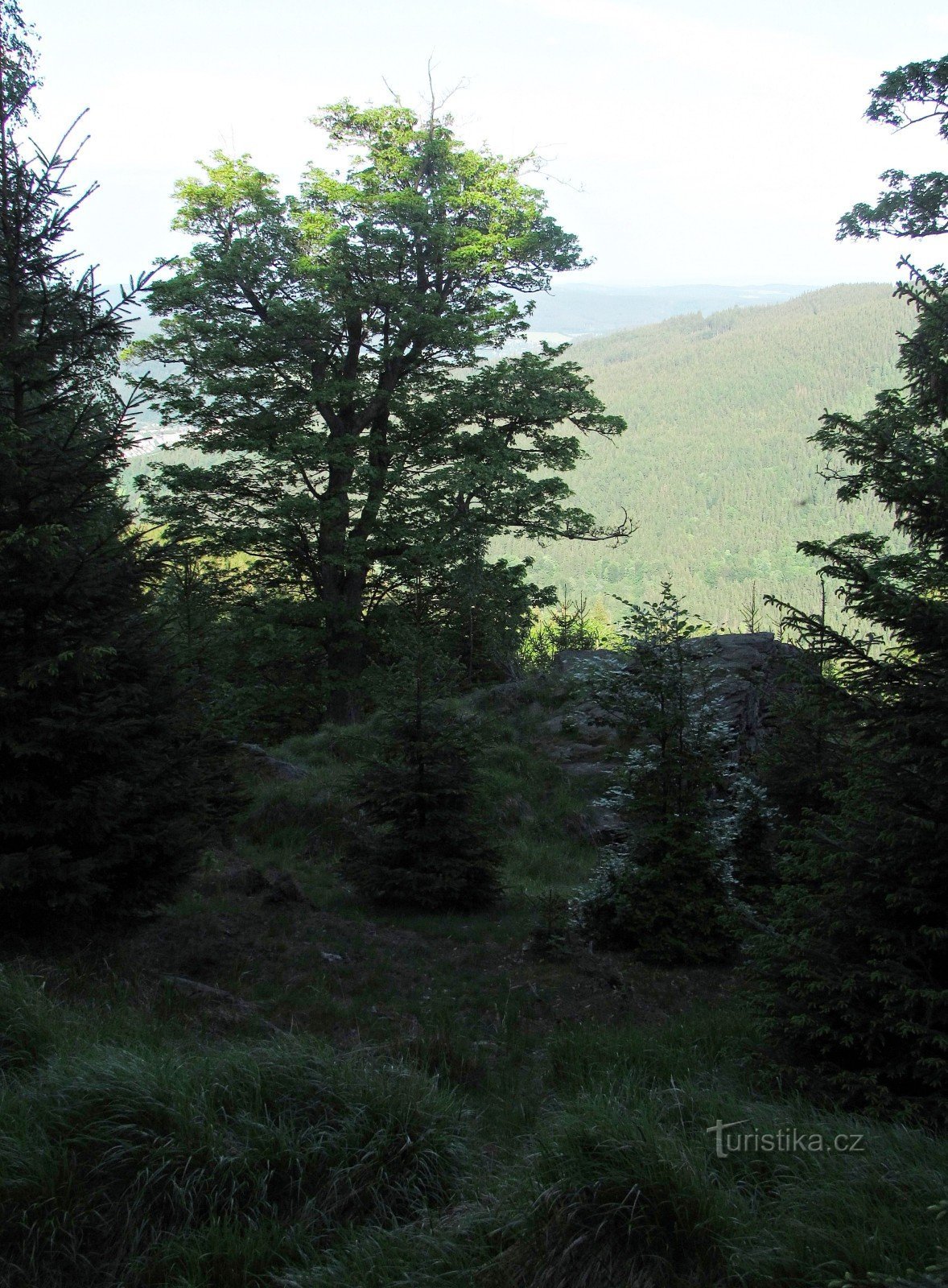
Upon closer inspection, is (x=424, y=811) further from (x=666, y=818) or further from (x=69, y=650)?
(x=69, y=650)

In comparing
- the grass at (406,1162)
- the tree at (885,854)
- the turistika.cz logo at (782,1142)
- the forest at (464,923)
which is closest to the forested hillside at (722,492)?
the forest at (464,923)

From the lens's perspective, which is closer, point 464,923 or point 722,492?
point 464,923

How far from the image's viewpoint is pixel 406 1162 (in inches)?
139

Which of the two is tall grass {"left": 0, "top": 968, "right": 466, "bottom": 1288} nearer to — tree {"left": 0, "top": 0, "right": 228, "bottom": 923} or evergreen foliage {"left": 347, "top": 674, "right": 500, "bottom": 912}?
tree {"left": 0, "top": 0, "right": 228, "bottom": 923}

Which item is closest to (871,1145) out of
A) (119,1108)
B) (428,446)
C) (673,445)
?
(119,1108)

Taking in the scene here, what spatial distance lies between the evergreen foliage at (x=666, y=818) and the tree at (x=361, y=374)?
427 inches

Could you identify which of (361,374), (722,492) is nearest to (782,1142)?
(361,374)

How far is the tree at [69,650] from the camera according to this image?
554 centimetres

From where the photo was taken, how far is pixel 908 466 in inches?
171

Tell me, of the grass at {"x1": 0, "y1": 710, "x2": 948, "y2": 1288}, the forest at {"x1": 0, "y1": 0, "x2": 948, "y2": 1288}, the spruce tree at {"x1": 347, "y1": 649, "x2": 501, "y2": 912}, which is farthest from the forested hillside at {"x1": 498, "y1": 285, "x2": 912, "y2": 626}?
the grass at {"x1": 0, "y1": 710, "x2": 948, "y2": 1288}

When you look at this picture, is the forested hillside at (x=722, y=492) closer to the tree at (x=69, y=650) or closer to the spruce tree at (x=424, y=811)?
the spruce tree at (x=424, y=811)

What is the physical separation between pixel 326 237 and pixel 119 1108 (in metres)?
17.6

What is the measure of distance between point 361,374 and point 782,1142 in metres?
18.7

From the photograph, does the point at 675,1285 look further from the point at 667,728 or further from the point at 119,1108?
the point at 667,728
